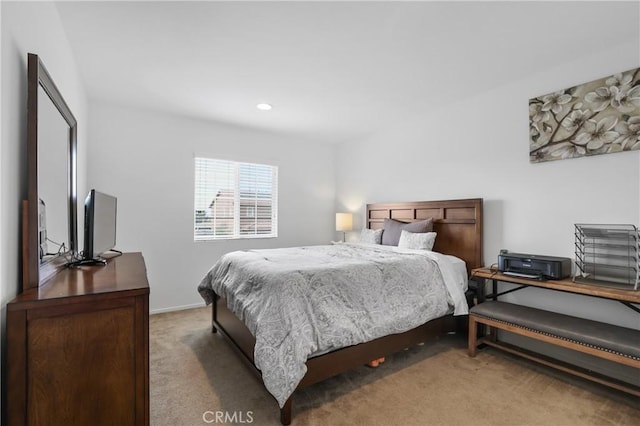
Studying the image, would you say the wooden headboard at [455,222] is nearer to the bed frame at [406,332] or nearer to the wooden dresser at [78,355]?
the bed frame at [406,332]

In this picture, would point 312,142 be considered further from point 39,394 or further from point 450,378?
point 39,394

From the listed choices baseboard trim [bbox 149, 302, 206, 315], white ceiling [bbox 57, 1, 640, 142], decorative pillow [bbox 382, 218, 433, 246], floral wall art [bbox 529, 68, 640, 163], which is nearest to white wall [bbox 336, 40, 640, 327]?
floral wall art [bbox 529, 68, 640, 163]

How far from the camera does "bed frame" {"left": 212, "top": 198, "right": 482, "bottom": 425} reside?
2.01 metres

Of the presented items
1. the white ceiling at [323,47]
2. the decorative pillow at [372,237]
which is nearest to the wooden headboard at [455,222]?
the decorative pillow at [372,237]

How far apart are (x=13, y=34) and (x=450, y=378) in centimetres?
322

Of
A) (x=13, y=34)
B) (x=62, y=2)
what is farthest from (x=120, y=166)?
(x=13, y=34)

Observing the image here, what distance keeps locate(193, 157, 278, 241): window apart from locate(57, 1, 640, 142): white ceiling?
1.09 metres

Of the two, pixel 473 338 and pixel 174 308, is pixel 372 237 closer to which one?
pixel 473 338

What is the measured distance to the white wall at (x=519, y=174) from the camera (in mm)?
2289

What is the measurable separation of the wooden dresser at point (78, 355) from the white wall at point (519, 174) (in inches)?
122

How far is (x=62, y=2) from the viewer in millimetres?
1810

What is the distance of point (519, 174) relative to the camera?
9.33ft

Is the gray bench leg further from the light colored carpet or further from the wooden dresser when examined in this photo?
the wooden dresser

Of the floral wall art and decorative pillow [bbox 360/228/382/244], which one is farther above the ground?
the floral wall art
